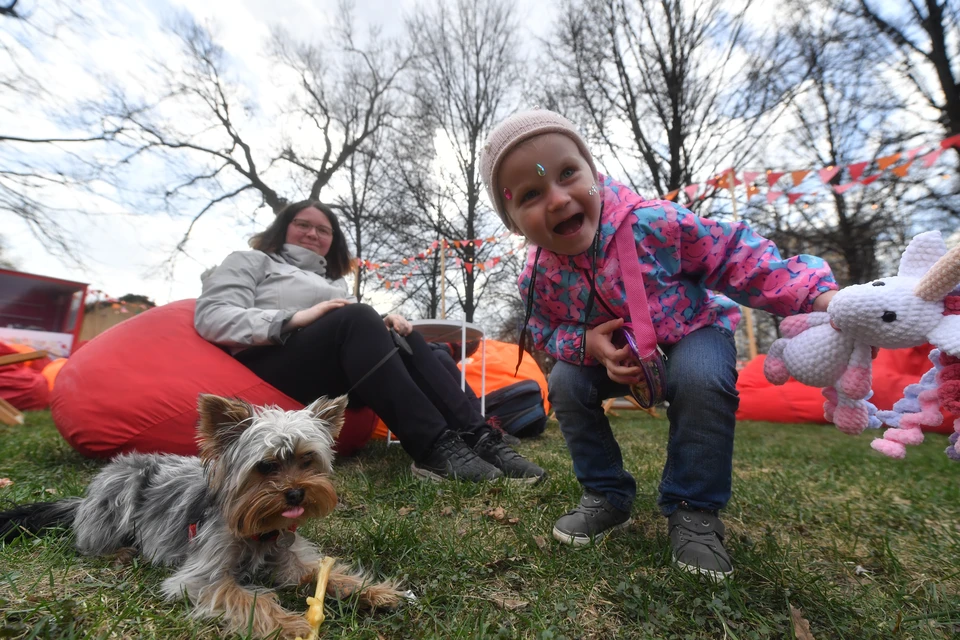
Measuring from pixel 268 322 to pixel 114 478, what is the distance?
4.18 feet

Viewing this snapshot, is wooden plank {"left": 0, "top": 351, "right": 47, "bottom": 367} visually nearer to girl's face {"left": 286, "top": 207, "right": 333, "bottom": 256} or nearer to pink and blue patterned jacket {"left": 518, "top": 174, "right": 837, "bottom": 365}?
girl's face {"left": 286, "top": 207, "right": 333, "bottom": 256}

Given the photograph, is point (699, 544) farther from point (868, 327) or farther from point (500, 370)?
point (500, 370)

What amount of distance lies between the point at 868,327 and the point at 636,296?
727mm

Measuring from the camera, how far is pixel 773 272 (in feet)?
6.02

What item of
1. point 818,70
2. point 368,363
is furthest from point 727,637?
point 818,70

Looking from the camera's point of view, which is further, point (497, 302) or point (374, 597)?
point (497, 302)

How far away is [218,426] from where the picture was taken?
1.76m

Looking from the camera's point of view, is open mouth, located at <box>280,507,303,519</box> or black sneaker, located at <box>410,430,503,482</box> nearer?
open mouth, located at <box>280,507,303,519</box>

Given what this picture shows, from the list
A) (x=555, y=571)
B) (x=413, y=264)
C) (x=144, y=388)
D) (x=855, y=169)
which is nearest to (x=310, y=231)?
(x=144, y=388)

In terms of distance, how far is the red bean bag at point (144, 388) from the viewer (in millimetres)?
2793

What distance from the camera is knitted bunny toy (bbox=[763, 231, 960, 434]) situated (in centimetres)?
131

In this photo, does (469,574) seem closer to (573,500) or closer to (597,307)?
(573,500)

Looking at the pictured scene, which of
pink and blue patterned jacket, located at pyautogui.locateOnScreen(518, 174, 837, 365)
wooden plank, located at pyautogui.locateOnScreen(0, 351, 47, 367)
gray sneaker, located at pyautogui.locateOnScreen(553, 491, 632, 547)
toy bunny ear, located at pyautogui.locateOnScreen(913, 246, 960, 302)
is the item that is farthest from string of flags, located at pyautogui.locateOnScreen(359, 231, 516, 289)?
toy bunny ear, located at pyautogui.locateOnScreen(913, 246, 960, 302)

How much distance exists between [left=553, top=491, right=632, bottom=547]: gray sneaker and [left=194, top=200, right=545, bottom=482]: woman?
752 mm
